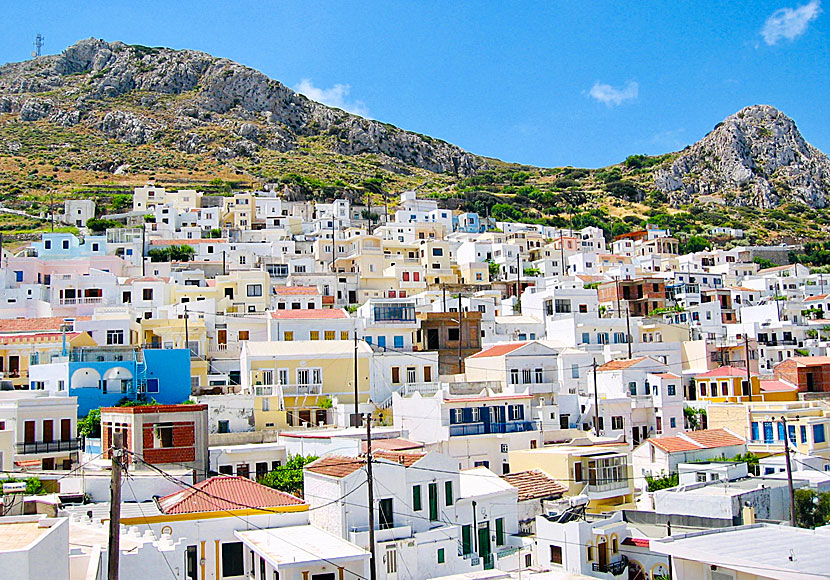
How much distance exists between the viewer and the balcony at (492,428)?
39.8 m

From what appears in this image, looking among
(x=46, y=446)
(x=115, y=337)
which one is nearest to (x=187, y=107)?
(x=115, y=337)

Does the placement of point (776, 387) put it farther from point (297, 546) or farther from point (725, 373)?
point (297, 546)

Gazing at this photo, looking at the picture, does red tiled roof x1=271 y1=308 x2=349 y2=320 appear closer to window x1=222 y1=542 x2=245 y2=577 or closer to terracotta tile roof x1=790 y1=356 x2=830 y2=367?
window x1=222 y1=542 x2=245 y2=577

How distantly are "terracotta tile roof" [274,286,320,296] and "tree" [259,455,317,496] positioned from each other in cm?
3055

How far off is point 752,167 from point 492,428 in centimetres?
15621

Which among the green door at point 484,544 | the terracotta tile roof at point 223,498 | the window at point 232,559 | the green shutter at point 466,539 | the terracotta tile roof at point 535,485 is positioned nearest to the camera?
the window at point 232,559

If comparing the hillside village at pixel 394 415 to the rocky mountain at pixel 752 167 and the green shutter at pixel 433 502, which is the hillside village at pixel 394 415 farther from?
the rocky mountain at pixel 752 167

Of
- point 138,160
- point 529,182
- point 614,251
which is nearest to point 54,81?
point 138,160

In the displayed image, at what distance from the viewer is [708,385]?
175 feet

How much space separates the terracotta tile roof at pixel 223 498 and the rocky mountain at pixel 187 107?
129014mm

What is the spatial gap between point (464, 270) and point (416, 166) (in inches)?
4193

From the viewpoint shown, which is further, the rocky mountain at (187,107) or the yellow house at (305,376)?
the rocky mountain at (187,107)

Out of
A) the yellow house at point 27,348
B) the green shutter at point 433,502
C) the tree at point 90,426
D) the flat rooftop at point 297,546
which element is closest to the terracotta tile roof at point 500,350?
the green shutter at point 433,502

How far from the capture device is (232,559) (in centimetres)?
2608
